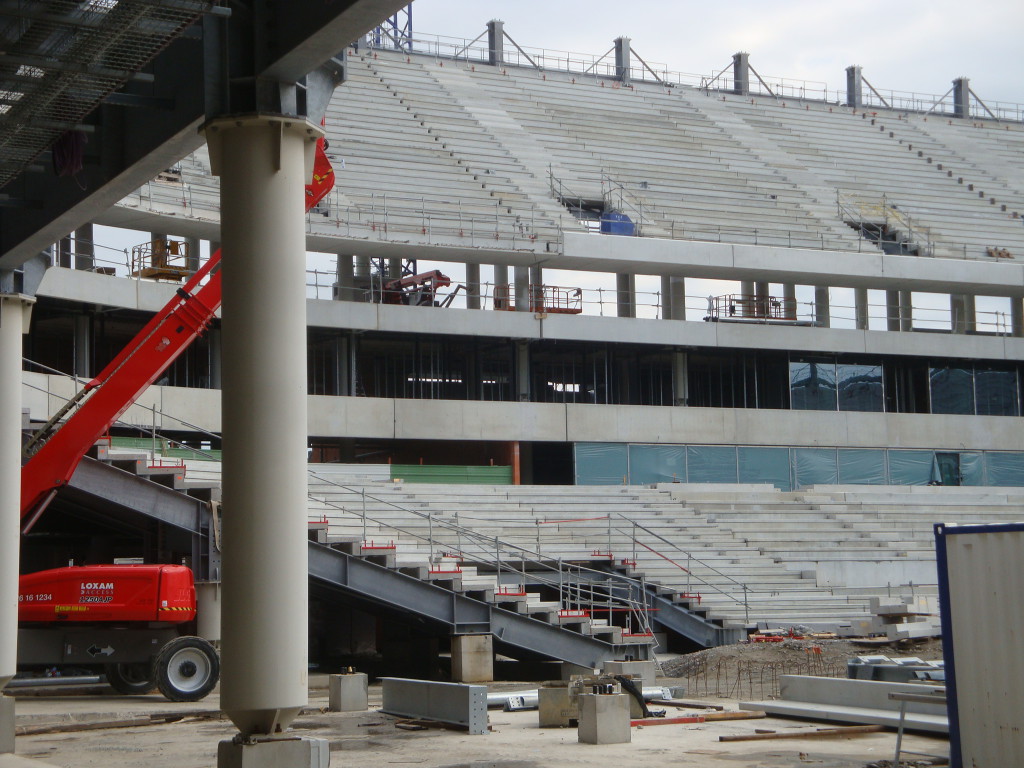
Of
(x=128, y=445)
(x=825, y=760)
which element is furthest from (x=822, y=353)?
(x=825, y=760)

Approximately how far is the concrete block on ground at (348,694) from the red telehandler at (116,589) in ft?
7.79

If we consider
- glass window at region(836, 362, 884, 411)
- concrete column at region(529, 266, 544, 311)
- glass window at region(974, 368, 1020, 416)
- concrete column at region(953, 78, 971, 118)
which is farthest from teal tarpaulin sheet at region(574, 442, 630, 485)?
concrete column at region(953, 78, 971, 118)

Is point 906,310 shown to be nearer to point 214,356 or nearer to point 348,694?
point 214,356

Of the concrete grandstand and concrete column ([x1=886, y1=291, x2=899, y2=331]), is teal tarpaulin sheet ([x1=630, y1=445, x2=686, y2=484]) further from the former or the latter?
concrete column ([x1=886, y1=291, x2=899, y2=331])

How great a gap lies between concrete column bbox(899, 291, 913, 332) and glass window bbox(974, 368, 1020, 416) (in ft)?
11.6

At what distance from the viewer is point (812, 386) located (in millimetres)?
45750

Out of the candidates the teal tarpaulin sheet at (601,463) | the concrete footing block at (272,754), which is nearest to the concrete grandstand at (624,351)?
the teal tarpaulin sheet at (601,463)

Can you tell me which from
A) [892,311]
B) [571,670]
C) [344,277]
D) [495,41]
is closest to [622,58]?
[495,41]

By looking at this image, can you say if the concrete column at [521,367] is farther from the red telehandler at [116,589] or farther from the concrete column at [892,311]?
the red telehandler at [116,589]

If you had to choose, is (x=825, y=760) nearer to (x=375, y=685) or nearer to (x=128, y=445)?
(x=375, y=685)

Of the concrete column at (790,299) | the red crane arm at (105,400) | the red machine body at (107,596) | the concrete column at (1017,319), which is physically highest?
the concrete column at (790,299)

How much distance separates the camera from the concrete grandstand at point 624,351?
30.8 m

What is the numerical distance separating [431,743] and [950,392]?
1487 inches

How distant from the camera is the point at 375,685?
23.1 metres
